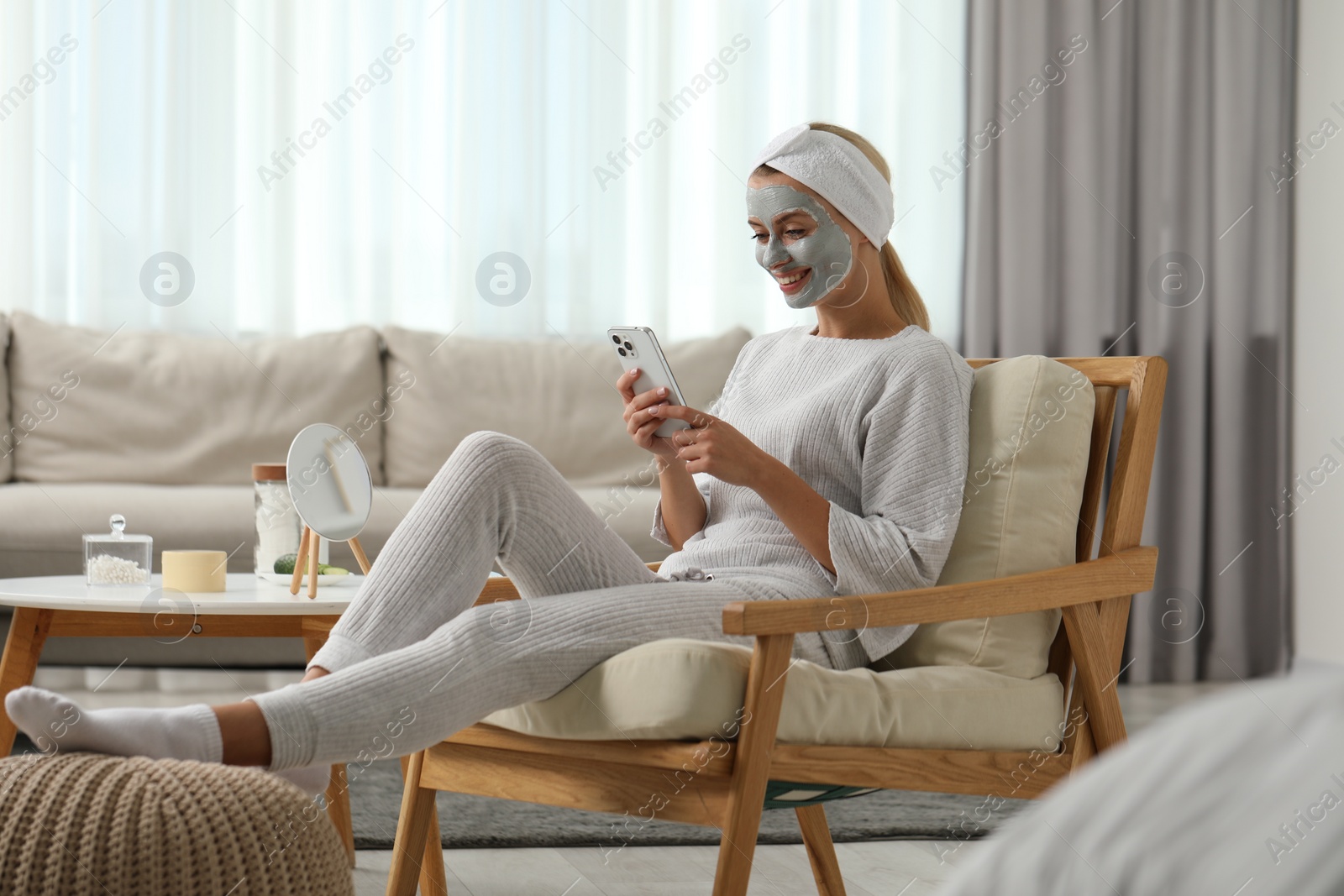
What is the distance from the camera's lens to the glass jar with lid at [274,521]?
6.13 feet

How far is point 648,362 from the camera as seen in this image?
61.7 inches

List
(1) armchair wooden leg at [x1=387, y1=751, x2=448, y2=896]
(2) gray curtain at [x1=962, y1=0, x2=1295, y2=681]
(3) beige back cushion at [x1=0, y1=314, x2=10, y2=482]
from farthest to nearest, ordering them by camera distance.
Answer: (2) gray curtain at [x1=962, y1=0, x2=1295, y2=681]
(3) beige back cushion at [x1=0, y1=314, x2=10, y2=482]
(1) armchair wooden leg at [x1=387, y1=751, x2=448, y2=896]

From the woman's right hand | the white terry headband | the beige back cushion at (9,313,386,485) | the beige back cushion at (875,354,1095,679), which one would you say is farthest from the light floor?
the beige back cushion at (9,313,386,485)

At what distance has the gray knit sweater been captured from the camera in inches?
58.5

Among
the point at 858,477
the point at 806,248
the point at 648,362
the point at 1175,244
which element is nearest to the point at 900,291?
the point at 806,248

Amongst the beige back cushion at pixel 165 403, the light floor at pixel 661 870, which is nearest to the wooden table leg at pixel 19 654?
the light floor at pixel 661 870

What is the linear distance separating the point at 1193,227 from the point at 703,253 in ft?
4.62

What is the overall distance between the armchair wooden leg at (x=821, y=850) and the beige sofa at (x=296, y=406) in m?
1.27

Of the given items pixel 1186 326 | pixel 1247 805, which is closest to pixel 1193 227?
pixel 1186 326

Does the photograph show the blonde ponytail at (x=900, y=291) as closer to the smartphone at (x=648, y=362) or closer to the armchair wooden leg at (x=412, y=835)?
the smartphone at (x=648, y=362)

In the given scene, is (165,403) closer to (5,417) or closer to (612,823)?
A: (5,417)

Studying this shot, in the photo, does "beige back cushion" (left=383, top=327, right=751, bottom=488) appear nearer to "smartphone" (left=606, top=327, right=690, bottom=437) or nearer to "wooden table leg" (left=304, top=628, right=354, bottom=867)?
"wooden table leg" (left=304, top=628, right=354, bottom=867)

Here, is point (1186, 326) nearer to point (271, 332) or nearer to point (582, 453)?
point (582, 453)

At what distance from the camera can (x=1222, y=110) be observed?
3.66m
